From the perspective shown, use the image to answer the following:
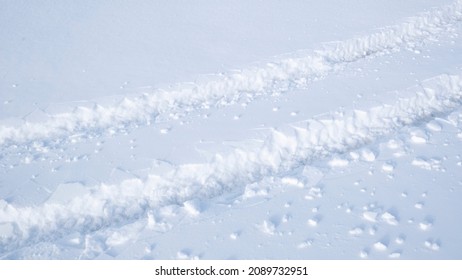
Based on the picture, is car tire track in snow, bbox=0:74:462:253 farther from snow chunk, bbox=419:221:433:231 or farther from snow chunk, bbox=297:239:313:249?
snow chunk, bbox=419:221:433:231

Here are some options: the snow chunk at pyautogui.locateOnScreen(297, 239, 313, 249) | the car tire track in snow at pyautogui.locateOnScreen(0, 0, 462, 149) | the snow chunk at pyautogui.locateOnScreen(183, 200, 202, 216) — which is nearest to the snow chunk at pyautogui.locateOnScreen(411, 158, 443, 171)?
the snow chunk at pyautogui.locateOnScreen(297, 239, 313, 249)

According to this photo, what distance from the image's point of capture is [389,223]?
2758 mm

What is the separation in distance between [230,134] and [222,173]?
1.64 feet

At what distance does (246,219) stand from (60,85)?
9.72ft

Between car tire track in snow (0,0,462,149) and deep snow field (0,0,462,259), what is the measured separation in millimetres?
20

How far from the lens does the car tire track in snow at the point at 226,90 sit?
366 centimetres

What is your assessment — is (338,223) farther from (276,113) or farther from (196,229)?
(276,113)

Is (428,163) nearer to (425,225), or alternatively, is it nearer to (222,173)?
(425,225)

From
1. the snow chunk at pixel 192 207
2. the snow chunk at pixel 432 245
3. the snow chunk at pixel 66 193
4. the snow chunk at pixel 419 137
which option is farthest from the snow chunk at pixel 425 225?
the snow chunk at pixel 66 193

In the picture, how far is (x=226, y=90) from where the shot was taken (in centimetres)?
415

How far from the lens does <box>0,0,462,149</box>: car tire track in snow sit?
366cm

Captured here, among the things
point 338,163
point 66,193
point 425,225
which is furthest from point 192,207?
point 425,225
